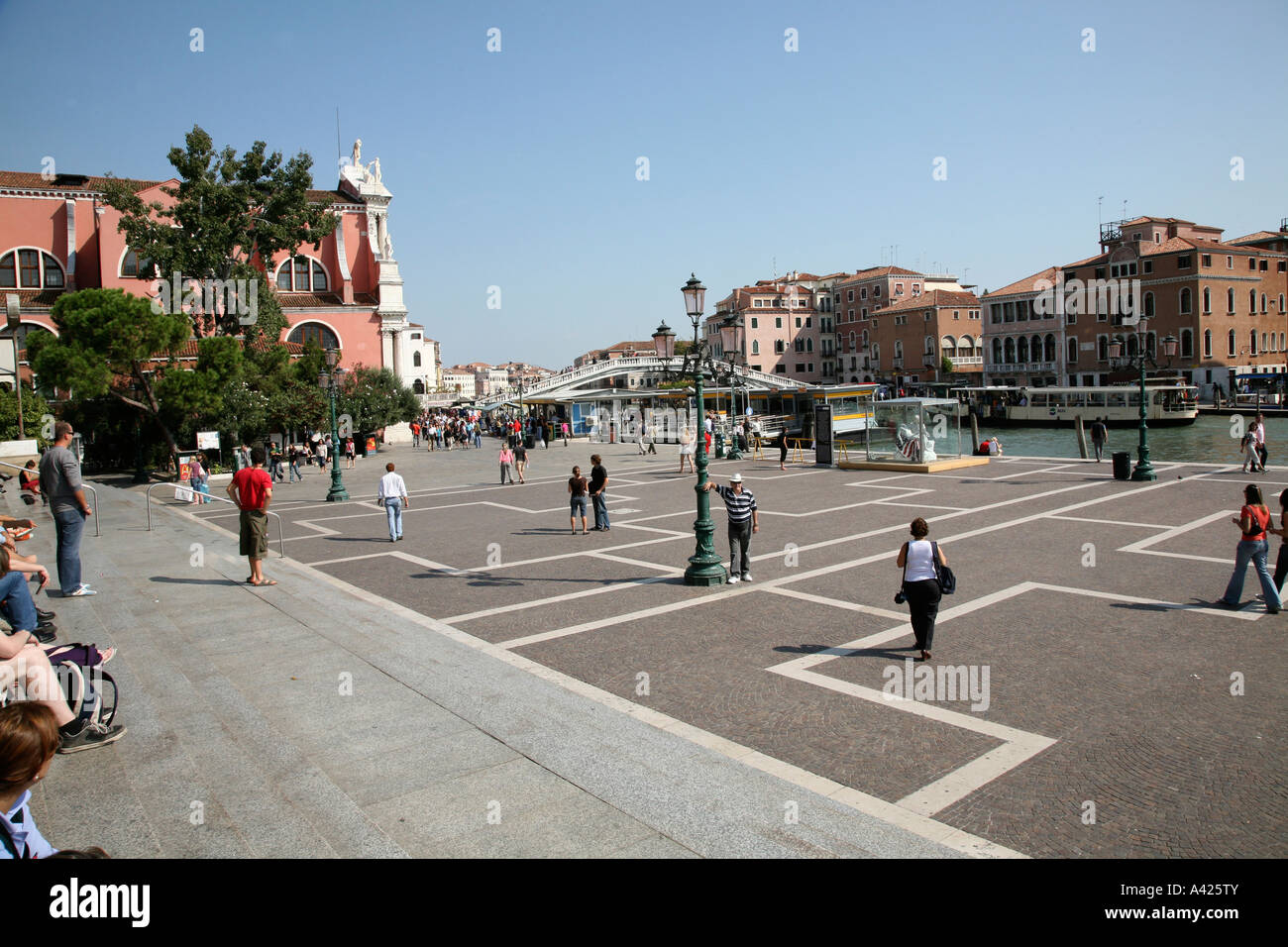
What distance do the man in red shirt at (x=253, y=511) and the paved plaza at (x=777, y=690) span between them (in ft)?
1.38

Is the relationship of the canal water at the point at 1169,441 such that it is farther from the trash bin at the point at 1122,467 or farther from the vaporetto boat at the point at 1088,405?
the trash bin at the point at 1122,467

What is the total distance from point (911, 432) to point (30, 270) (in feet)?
158

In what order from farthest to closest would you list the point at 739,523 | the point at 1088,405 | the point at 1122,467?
the point at 1088,405 → the point at 1122,467 → the point at 739,523

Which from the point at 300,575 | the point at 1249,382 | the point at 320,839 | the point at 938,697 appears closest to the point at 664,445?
the point at 300,575

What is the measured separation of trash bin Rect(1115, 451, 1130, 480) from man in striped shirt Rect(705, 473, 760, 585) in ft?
48.0

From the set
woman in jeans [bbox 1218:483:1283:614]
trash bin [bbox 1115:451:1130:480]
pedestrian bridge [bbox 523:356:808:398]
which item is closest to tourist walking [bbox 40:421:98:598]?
woman in jeans [bbox 1218:483:1283:614]

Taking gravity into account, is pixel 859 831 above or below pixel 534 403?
below

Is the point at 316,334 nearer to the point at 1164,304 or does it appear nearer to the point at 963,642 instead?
the point at 963,642

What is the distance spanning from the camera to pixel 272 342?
39.3 meters

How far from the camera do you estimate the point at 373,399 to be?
45594 millimetres

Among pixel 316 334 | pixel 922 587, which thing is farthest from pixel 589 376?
pixel 922 587
